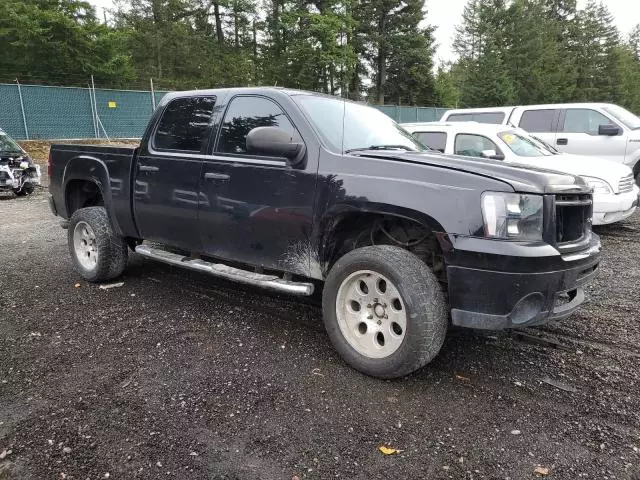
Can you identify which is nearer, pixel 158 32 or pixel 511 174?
pixel 511 174

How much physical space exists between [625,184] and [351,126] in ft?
18.3

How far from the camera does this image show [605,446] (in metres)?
2.50

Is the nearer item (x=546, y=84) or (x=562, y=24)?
(x=546, y=84)

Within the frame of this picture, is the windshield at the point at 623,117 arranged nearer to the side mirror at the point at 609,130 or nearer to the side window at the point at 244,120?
the side mirror at the point at 609,130

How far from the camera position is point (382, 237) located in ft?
11.8

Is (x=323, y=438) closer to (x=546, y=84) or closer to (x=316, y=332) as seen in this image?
(x=316, y=332)

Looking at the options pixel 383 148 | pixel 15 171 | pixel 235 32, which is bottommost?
pixel 15 171

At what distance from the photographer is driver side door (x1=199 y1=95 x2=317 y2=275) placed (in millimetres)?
3488

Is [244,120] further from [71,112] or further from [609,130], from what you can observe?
[71,112]

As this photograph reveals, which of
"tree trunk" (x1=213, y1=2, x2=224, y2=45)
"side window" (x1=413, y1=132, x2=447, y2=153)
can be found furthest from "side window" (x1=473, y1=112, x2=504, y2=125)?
"tree trunk" (x1=213, y1=2, x2=224, y2=45)

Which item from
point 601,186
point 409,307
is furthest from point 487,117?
point 409,307

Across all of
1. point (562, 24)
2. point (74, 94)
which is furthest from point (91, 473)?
point (562, 24)

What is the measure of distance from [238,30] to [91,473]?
4393 centimetres

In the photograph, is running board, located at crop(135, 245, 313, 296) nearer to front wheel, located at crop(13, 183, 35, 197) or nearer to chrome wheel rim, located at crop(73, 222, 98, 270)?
chrome wheel rim, located at crop(73, 222, 98, 270)
